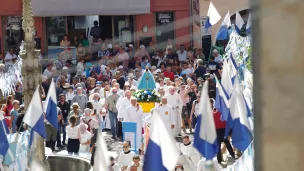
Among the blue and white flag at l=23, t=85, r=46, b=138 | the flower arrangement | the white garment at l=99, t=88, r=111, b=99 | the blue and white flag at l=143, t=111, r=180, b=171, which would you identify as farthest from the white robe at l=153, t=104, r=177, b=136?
the blue and white flag at l=143, t=111, r=180, b=171

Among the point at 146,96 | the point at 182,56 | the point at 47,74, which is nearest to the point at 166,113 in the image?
the point at 146,96

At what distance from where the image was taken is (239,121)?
10719 millimetres

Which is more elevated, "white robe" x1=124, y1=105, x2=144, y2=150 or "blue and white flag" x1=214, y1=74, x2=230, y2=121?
"blue and white flag" x1=214, y1=74, x2=230, y2=121

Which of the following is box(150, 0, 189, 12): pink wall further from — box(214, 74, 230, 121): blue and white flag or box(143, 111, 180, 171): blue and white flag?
box(143, 111, 180, 171): blue and white flag

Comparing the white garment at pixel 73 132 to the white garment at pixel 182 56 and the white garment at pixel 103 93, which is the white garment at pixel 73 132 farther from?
the white garment at pixel 182 56

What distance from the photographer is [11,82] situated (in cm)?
2030

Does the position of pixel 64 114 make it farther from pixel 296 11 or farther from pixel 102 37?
pixel 296 11

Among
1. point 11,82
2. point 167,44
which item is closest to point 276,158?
point 11,82

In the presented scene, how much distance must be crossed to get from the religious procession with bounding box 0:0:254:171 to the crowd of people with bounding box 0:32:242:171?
0.03 meters

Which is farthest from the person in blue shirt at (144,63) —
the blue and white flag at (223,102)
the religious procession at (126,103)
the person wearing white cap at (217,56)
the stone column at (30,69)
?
the stone column at (30,69)

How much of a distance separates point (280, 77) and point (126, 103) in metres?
15.5

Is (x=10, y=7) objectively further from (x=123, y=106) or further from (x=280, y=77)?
(x=280, y=77)

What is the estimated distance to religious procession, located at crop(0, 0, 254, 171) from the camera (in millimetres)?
9238

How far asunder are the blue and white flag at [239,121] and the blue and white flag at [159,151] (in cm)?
287
